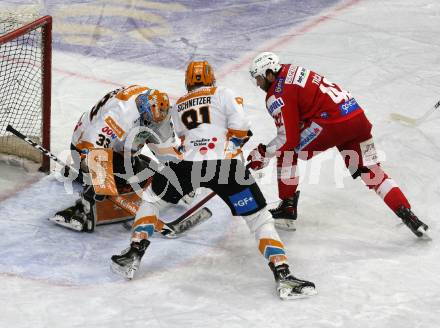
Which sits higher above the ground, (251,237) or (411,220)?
(411,220)

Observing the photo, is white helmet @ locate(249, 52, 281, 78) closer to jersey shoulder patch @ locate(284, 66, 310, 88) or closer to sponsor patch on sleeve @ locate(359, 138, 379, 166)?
jersey shoulder patch @ locate(284, 66, 310, 88)

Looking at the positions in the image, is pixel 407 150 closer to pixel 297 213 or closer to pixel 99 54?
pixel 297 213

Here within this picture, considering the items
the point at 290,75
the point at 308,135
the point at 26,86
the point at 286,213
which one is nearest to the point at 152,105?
the point at 290,75

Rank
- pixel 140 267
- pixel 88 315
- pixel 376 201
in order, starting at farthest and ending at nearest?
pixel 376 201 → pixel 140 267 → pixel 88 315

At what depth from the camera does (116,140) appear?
4750 mm

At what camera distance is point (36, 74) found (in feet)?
18.4

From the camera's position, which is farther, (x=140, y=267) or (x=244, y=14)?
(x=244, y=14)

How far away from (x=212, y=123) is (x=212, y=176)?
0.27 metres

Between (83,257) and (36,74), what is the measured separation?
5.04ft

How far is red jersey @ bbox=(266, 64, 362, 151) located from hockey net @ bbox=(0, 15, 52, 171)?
145cm

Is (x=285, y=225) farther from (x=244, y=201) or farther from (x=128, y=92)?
(x=128, y=92)

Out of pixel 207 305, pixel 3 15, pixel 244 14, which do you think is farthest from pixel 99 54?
pixel 207 305

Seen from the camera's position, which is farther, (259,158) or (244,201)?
(259,158)

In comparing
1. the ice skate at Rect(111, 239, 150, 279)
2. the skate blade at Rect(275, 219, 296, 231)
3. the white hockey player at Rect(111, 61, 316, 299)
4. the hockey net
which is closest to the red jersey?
the white hockey player at Rect(111, 61, 316, 299)
